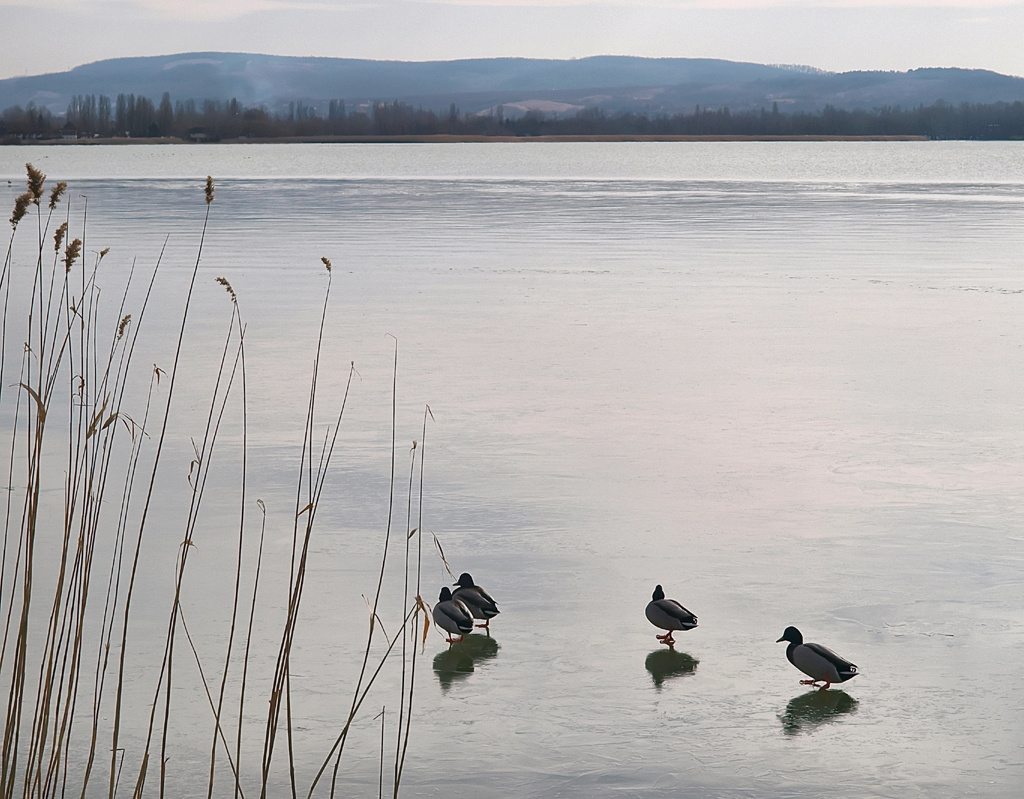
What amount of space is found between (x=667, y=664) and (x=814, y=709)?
1.49 feet

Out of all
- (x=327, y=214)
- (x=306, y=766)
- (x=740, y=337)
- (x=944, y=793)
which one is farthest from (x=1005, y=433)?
(x=327, y=214)

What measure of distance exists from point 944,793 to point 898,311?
25.8 ft

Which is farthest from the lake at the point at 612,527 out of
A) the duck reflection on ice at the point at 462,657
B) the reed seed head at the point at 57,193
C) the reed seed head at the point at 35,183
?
the reed seed head at the point at 35,183

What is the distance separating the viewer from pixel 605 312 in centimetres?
1038

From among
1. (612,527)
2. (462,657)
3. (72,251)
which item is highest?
(72,251)

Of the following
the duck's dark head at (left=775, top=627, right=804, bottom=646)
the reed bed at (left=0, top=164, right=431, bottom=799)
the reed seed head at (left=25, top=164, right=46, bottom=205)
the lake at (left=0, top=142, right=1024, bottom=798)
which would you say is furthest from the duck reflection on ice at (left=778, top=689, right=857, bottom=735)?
the reed seed head at (left=25, top=164, right=46, bottom=205)

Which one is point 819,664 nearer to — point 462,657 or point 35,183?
point 462,657

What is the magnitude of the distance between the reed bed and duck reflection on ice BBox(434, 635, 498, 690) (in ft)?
0.33

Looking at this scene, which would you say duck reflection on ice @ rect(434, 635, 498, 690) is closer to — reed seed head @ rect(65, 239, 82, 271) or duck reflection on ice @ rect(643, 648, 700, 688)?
duck reflection on ice @ rect(643, 648, 700, 688)

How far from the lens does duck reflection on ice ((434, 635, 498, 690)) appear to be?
12.2 ft

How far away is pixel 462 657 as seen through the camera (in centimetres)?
385

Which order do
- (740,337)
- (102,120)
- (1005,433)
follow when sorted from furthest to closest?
1. (102,120)
2. (740,337)
3. (1005,433)

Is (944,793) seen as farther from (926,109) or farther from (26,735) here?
(926,109)

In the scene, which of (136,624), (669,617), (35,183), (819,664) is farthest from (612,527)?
(35,183)
